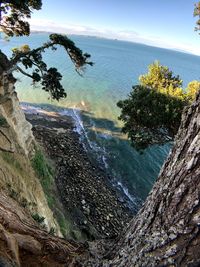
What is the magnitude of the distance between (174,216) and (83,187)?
65.5 ft

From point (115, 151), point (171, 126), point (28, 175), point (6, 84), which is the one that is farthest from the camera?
point (115, 151)

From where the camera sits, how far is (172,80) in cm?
2348

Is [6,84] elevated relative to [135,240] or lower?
elevated

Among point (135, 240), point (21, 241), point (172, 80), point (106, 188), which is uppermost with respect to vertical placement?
point (172, 80)

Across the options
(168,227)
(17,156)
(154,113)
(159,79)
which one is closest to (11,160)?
(17,156)

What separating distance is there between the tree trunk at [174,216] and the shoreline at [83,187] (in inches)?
566

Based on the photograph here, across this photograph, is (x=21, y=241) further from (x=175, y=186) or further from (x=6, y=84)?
(x=6, y=84)

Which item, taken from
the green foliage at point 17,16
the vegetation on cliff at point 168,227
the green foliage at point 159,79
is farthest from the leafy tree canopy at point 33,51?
the vegetation on cliff at point 168,227

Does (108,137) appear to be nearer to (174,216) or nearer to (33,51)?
(33,51)

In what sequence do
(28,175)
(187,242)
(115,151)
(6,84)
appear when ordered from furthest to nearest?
(115,151) → (6,84) → (28,175) → (187,242)

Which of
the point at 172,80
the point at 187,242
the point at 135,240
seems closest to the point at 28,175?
the point at 135,240

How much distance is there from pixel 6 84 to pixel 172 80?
14.6 meters

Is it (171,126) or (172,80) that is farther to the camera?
(172,80)

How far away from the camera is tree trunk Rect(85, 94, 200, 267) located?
9.49 feet
